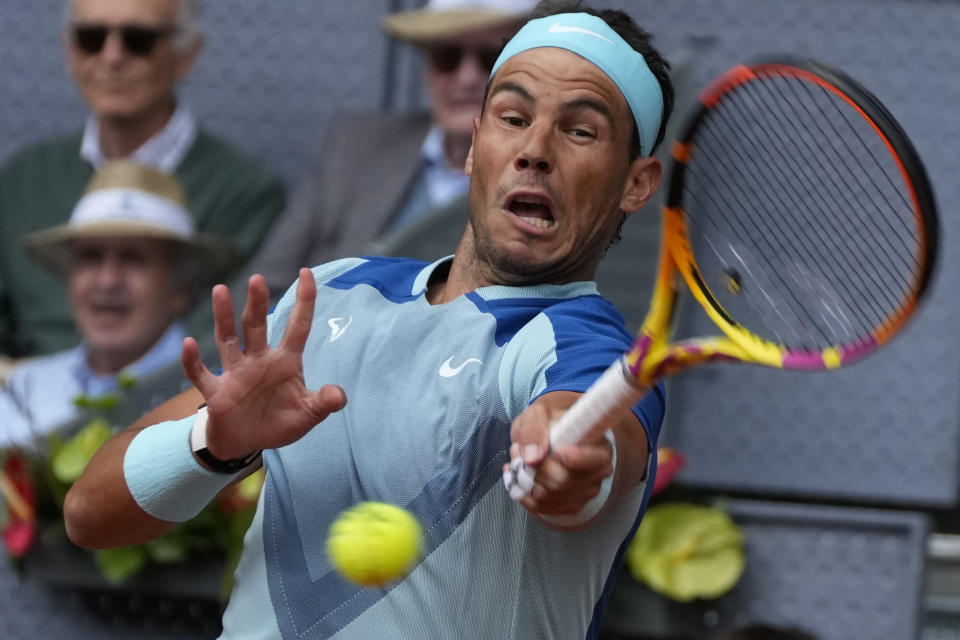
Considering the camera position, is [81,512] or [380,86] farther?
[380,86]

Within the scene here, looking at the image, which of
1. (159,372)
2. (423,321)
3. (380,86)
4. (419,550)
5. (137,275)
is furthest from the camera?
(380,86)

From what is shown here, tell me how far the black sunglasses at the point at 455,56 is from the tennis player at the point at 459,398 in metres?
2.18

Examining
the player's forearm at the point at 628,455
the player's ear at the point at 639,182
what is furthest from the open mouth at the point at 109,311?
the player's forearm at the point at 628,455

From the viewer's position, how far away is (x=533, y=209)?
6.85 feet

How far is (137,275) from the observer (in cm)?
453

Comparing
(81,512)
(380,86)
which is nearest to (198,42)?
(380,86)

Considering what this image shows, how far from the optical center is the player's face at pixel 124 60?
4.62 m

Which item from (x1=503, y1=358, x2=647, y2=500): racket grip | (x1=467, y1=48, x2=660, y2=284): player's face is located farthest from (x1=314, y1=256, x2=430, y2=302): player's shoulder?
(x1=503, y1=358, x2=647, y2=500): racket grip

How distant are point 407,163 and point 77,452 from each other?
1299mm

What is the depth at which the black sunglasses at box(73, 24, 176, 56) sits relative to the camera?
4.63 meters

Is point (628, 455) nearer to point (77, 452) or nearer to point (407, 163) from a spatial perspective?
point (77, 452)

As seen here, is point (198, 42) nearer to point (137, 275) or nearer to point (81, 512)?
point (137, 275)

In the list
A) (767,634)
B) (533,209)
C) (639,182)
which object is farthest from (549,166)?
(767,634)

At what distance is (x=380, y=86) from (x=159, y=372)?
1.52 meters
